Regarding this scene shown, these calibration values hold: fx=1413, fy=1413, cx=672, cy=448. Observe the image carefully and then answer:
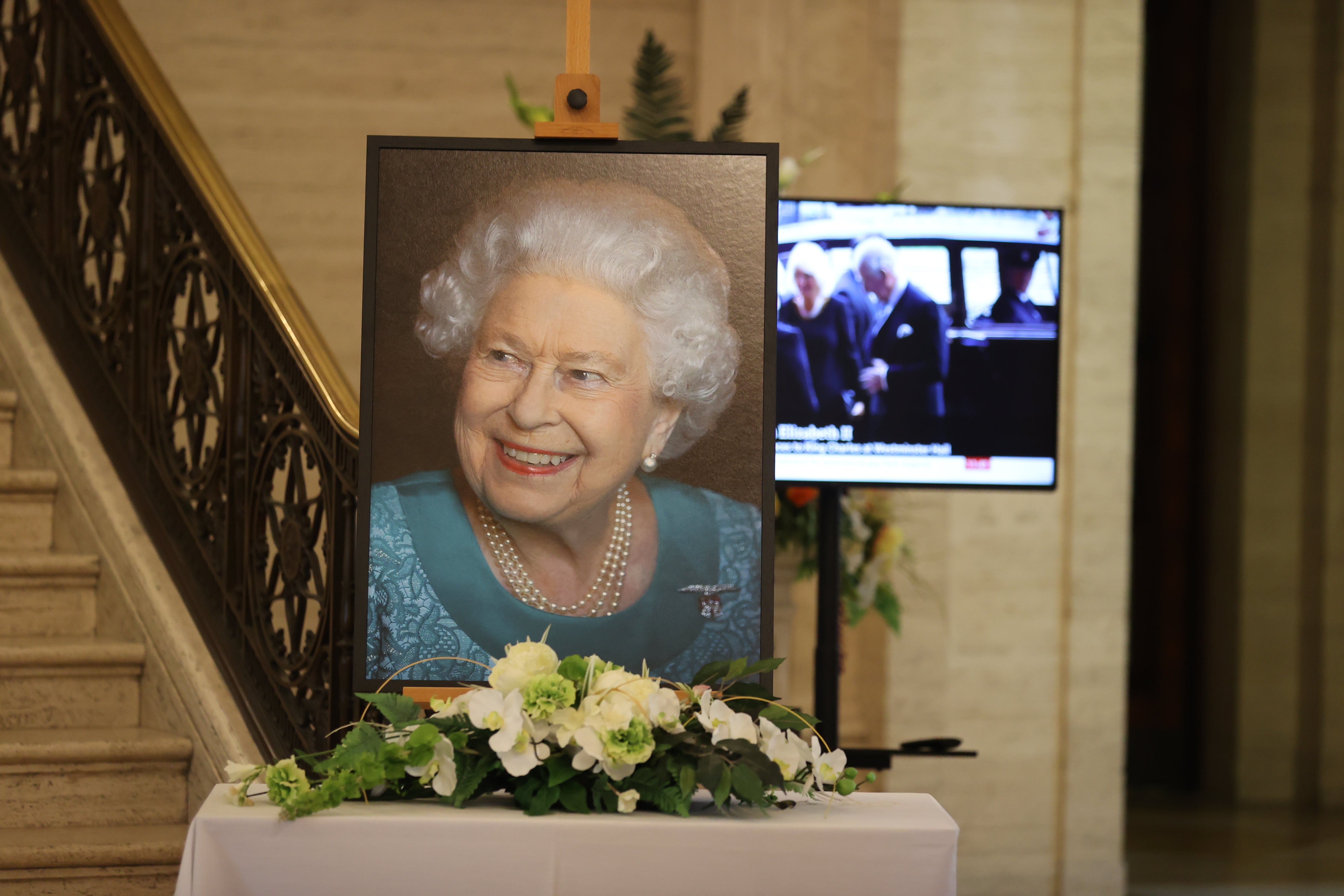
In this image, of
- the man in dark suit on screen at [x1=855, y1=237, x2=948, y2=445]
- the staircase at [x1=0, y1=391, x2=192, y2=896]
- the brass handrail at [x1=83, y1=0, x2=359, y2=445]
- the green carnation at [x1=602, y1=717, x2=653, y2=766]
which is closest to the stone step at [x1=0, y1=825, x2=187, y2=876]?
the staircase at [x1=0, y1=391, x2=192, y2=896]

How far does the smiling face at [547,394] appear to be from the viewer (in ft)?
7.77

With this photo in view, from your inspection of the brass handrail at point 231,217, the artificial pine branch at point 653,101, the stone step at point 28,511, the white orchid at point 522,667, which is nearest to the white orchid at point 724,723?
the white orchid at point 522,667

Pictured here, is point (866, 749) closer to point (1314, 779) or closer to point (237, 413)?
point (237, 413)

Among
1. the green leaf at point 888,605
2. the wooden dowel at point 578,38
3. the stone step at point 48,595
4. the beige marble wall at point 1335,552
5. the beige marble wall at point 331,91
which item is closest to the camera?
the wooden dowel at point 578,38

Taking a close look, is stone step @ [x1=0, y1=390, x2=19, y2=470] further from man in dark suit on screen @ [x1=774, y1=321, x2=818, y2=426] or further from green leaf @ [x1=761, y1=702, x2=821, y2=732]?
green leaf @ [x1=761, y1=702, x2=821, y2=732]

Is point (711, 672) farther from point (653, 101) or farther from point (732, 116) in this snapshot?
point (653, 101)

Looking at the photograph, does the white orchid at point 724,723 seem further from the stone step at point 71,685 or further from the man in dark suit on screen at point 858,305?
the stone step at point 71,685

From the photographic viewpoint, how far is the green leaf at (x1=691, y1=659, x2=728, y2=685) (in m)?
2.04

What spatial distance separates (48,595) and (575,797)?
2.26m

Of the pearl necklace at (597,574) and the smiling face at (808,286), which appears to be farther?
the smiling face at (808,286)

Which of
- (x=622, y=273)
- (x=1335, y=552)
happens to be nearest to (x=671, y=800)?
(x=622, y=273)

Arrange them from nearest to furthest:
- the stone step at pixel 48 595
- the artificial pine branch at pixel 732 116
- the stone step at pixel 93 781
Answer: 1. the stone step at pixel 93 781
2. the stone step at pixel 48 595
3. the artificial pine branch at pixel 732 116

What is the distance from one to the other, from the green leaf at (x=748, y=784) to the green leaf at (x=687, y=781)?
0.05 meters

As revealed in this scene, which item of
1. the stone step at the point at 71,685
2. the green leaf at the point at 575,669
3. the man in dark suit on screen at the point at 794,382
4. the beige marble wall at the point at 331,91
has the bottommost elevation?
the stone step at the point at 71,685
